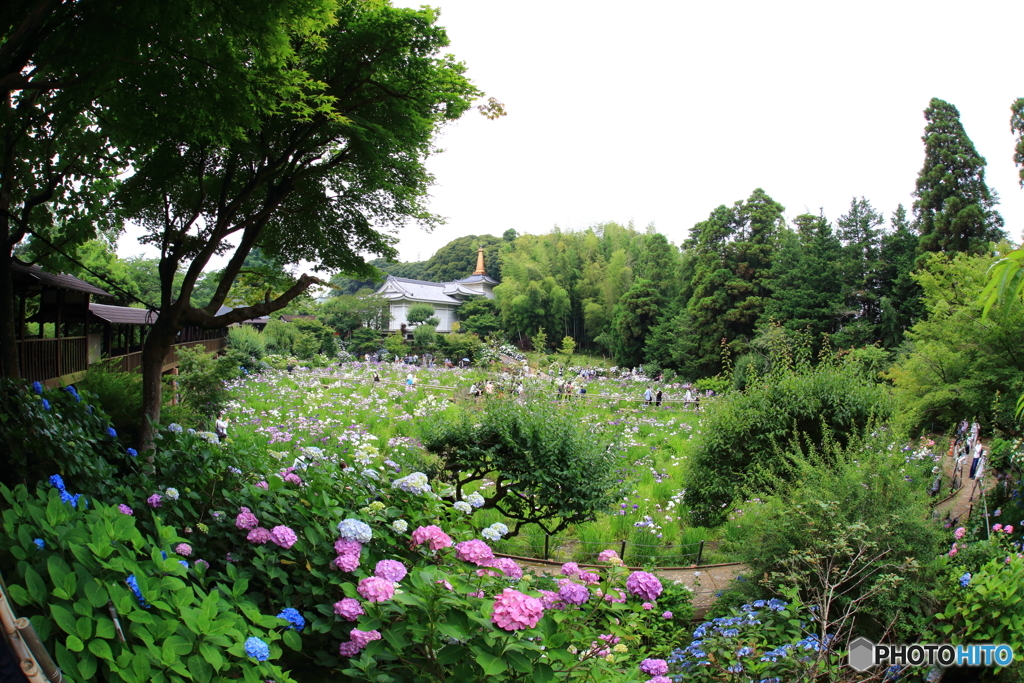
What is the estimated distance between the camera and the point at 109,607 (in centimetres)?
150

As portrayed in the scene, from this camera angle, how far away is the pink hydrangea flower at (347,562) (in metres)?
2.03

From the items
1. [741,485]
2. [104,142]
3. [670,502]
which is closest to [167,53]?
[104,142]

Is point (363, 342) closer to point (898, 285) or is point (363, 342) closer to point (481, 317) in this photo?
point (481, 317)

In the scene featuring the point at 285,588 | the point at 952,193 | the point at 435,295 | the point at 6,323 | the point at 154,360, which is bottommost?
the point at 285,588

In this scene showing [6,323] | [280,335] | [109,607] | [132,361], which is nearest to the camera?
[109,607]

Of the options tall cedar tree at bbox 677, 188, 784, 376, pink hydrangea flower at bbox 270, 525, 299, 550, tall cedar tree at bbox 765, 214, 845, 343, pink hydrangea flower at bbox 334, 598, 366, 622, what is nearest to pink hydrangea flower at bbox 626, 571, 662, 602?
pink hydrangea flower at bbox 334, 598, 366, 622

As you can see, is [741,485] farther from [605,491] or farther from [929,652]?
[929,652]

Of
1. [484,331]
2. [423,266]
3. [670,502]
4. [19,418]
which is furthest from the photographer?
[423,266]

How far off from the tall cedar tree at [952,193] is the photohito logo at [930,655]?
18.7 m

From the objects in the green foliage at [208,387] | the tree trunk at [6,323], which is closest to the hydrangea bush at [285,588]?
the tree trunk at [6,323]

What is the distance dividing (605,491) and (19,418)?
4664mm

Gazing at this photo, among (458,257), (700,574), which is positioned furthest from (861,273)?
(458,257)

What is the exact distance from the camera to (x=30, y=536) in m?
1.59

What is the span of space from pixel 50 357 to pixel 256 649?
27.9 feet
